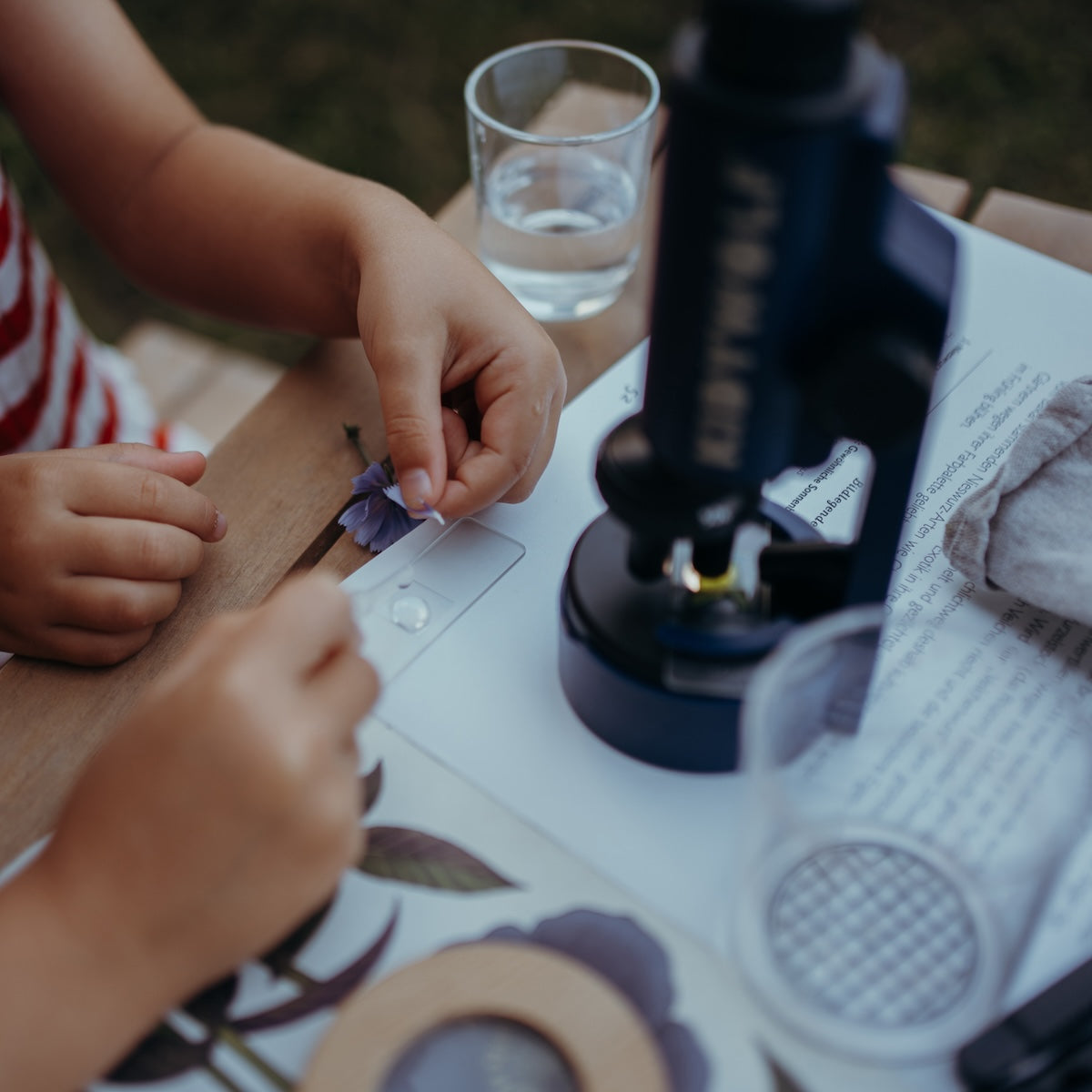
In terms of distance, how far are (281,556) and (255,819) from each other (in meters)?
0.20

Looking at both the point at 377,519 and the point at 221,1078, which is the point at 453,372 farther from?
the point at 221,1078

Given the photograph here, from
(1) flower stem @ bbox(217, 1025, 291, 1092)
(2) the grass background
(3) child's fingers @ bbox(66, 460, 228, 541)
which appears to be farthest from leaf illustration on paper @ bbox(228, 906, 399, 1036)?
(2) the grass background

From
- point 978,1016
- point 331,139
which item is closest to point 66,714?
point 978,1016

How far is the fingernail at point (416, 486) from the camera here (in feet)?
1.61

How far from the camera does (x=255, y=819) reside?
348 mm

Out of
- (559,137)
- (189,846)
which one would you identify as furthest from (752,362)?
(559,137)

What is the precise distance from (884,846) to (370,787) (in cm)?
20

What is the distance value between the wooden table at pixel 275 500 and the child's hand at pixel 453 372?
0.20 feet

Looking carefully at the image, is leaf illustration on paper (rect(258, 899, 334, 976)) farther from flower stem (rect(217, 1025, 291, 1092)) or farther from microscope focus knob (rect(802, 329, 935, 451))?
microscope focus knob (rect(802, 329, 935, 451))

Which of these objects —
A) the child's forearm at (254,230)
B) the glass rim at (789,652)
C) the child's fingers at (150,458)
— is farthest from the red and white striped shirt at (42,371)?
the glass rim at (789,652)

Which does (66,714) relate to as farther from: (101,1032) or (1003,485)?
(1003,485)

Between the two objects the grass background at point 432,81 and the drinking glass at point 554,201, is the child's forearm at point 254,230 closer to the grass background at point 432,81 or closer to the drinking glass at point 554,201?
the drinking glass at point 554,201

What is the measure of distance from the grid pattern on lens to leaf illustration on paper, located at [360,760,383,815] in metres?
0.16

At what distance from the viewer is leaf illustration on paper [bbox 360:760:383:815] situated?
1.40 ft
